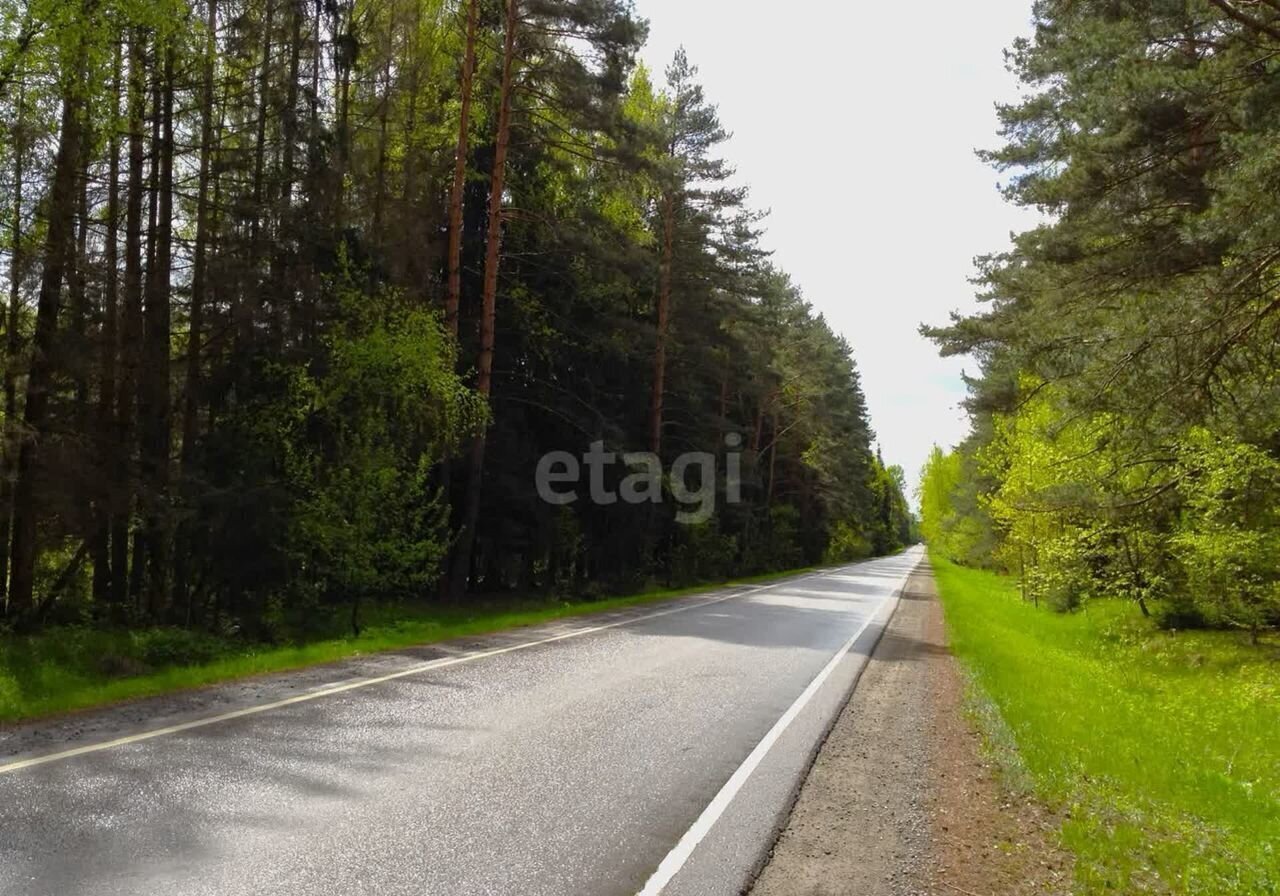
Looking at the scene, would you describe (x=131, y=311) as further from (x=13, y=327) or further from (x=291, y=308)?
(x=291, y=308)

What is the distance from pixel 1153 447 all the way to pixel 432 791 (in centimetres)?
1037

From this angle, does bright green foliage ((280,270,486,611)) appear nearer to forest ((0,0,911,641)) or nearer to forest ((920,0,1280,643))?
forest ((0,0,911,641))

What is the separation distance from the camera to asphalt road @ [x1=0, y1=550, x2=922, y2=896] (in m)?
4.23

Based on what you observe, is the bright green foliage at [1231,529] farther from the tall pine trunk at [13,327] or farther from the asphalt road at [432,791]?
the tall pine trunk at [13,327]

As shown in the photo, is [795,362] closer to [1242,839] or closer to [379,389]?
[379,389]

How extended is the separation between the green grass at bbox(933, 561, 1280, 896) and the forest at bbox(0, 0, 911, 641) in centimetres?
981

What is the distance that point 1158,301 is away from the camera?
10.1 m

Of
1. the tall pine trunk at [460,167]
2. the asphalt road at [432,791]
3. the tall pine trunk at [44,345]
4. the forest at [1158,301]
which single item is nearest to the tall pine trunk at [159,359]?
the tall pine trunk at [44,345]

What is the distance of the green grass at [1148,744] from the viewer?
5.18m

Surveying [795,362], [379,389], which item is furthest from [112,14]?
[795,362]

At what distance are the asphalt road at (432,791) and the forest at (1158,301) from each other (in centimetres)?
551

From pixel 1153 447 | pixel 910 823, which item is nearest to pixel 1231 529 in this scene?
pixel 1153 447

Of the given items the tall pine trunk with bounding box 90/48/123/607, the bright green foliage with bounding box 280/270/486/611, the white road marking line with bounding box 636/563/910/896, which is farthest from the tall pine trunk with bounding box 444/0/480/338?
the white road marking line with bounding box 636/563/910/896

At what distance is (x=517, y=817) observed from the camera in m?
5.14
